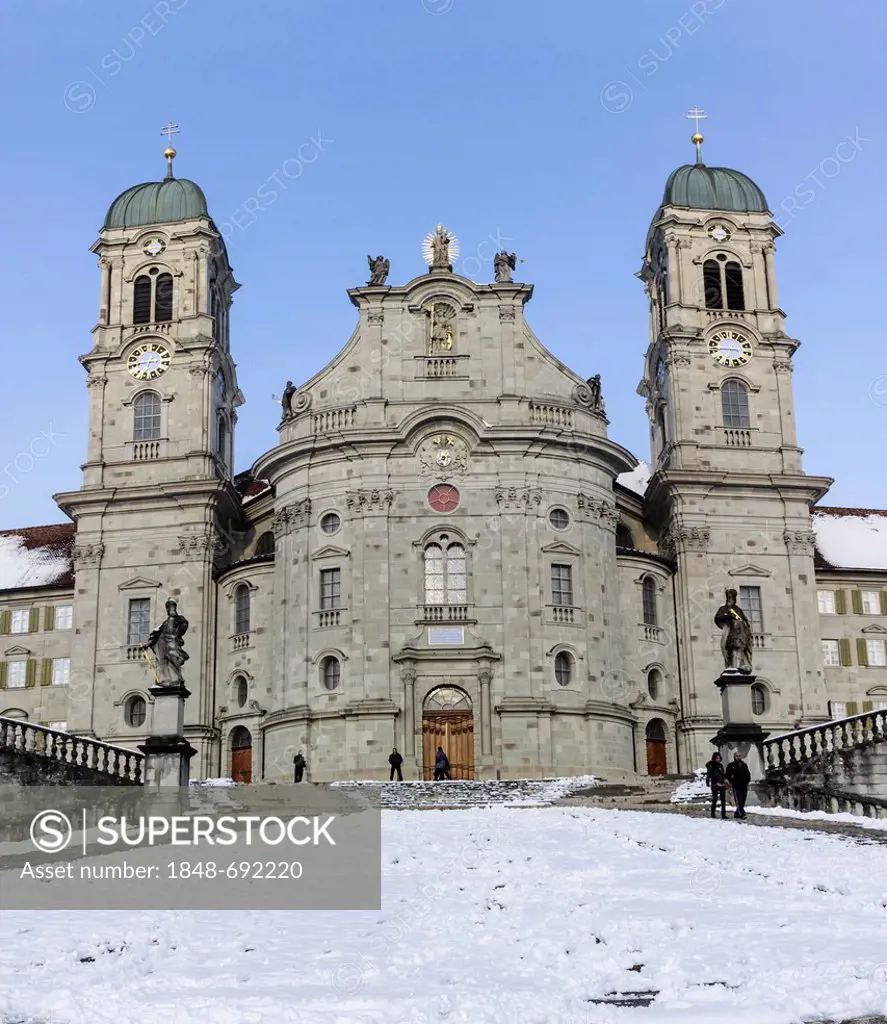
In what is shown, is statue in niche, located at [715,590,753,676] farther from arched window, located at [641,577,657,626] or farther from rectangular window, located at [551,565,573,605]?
arched window, located at [641,577,657,626]

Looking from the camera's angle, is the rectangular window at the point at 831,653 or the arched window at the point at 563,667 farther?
the rectangular window at the point at 831,653

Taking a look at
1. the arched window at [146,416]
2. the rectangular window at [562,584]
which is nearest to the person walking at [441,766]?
the rectangular window at [562,584]

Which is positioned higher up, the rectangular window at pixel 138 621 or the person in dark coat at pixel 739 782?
the rectangular window at pixel 138 621

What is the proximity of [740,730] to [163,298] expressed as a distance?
111ft

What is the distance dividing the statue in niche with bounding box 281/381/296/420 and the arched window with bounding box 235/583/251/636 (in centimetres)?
641

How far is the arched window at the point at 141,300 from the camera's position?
62562mm

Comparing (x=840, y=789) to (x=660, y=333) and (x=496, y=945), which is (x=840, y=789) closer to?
(x=496, y=945)

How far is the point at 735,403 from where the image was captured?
201 feet

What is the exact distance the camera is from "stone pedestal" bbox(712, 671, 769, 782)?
37478mm

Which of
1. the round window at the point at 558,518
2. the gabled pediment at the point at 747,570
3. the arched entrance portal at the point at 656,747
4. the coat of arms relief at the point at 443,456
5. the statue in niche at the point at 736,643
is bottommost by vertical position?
the arched entrance portal at the point at 656,747

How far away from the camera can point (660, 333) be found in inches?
2474

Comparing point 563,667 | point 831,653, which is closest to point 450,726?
point 563,667

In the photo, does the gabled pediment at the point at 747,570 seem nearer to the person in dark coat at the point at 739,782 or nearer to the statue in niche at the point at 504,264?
the statue in niche at the point at 504,264

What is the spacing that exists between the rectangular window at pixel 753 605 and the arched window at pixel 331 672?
50.2 ft
